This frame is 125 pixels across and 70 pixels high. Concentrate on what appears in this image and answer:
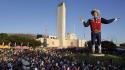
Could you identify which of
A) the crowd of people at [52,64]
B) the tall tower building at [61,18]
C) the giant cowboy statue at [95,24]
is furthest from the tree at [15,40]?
the crowd of people at [52,64]

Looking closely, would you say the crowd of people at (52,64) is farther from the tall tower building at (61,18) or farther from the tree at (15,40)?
the tree at (15,40)

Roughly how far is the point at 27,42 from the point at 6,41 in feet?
24.4

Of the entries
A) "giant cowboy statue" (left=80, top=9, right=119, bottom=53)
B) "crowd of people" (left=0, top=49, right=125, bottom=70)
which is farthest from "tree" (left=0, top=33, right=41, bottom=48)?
"crowd of people" (left=0, top=49, right=125, bottom=70)

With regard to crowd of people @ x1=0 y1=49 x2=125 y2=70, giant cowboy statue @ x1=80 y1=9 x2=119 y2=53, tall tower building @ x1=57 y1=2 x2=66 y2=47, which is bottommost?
crowd of people @ x1=0 y1=49 x2=125 y2=70

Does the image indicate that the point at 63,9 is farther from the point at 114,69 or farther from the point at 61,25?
the point at 114,69

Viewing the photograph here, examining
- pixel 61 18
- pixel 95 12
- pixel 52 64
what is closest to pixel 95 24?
pixel 95 12

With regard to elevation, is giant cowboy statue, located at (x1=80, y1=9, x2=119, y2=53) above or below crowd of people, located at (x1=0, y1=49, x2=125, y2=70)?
above

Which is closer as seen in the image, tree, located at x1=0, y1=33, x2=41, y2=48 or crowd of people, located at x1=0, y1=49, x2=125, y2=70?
crowd of people, located at x1=0, y1=49, x2=125, y2=70

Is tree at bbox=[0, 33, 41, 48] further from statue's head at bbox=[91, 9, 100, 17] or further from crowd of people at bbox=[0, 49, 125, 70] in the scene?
crowd of people at bbox=[0, 49, 125, 70]

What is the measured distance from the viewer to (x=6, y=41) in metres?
100

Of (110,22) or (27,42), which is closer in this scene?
(110,22)

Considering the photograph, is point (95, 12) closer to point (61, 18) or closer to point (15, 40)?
point (61, 18)

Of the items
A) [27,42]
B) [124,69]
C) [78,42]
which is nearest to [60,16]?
[27,42]

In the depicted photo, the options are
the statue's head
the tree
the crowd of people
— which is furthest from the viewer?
the tree
